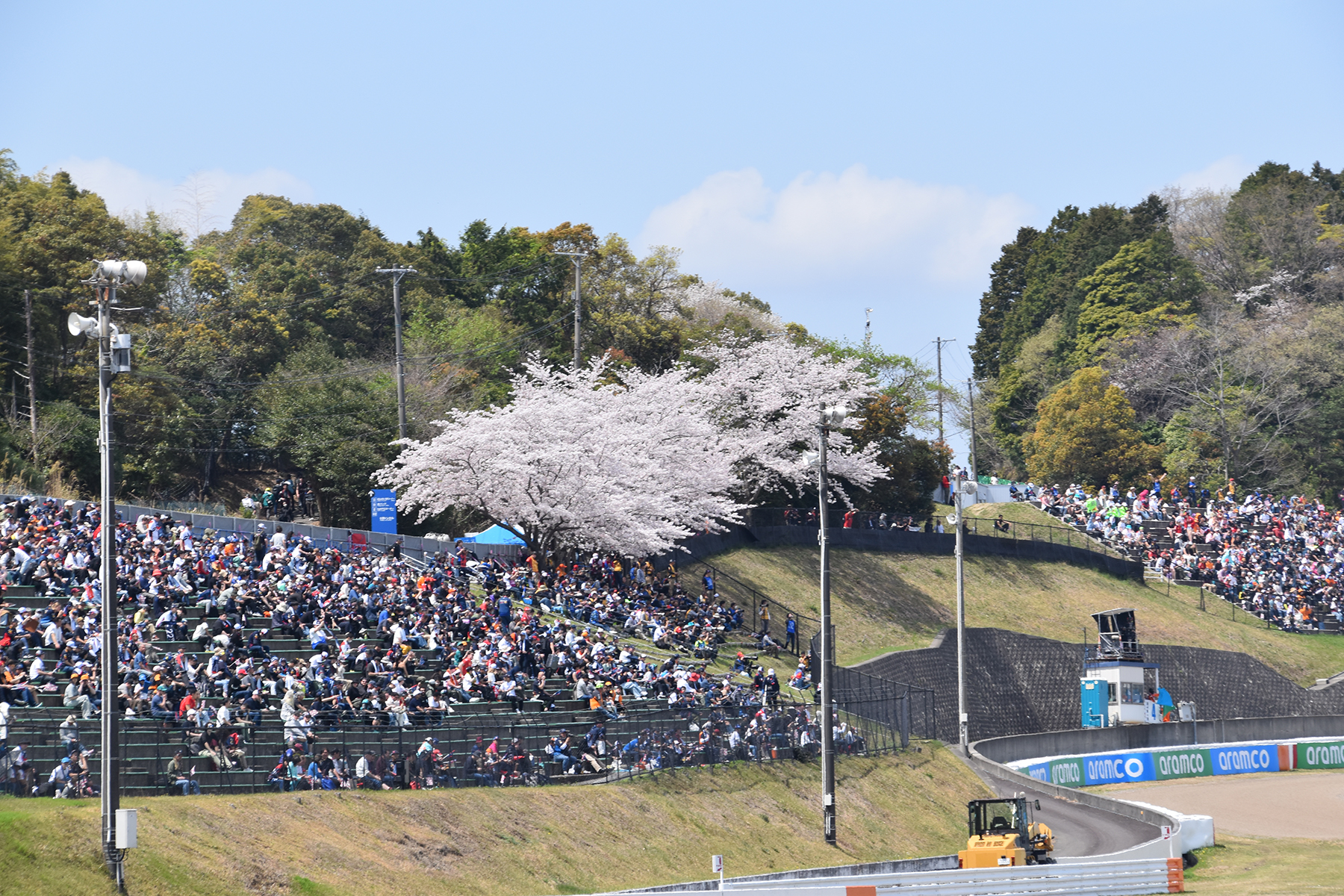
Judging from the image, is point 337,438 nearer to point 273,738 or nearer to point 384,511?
point 384,511

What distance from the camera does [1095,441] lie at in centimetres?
8931

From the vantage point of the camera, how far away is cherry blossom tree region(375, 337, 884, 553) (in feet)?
162

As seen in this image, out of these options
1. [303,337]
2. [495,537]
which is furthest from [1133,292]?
[495,537]

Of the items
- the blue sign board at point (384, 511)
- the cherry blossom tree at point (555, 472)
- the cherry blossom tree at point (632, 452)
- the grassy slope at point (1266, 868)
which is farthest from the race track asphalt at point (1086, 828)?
the blue sign board at point (384, 511)

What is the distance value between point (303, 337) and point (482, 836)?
4977 cm

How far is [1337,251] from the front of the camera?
105 metres

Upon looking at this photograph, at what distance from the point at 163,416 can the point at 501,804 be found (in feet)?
120

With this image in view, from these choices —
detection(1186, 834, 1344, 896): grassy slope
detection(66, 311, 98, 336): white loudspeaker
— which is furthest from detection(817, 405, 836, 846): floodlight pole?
detection(66, 311, 98, 336): white loudspeaker

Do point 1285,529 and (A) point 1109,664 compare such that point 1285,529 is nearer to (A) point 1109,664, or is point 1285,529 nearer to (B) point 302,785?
(A) point 1109,664

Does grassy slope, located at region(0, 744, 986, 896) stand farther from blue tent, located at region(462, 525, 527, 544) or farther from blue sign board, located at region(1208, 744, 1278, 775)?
blue tent, located at region(462, 525, 527, 544)

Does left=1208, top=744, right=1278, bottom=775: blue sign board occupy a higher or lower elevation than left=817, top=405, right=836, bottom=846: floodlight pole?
lower

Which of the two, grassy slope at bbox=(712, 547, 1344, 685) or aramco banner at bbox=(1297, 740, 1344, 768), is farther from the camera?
grassy slope at bbox=(712, 547, 1344, 685)

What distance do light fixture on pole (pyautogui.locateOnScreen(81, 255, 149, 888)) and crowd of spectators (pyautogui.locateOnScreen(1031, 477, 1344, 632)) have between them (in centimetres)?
6407

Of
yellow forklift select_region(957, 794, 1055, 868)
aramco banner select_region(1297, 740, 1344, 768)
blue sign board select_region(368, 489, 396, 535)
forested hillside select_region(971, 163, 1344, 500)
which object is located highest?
forested hillside select_region(971, 163, 1344, 500)
